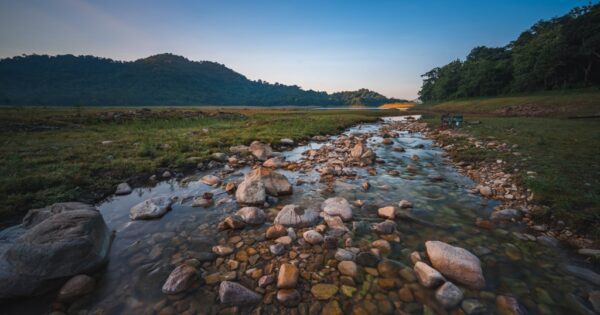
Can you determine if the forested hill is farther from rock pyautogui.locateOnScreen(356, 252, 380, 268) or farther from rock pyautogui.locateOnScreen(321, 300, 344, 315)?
rock pyautogui.locateOnScreen(321, 300, 344, 315)

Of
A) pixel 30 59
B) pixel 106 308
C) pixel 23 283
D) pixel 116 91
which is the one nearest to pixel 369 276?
pixel 106 308

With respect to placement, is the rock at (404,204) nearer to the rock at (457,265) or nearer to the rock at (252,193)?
the rock at (457,265)

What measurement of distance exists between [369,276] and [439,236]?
80.2 inches

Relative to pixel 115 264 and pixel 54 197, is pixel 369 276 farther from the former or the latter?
pixel 54 197

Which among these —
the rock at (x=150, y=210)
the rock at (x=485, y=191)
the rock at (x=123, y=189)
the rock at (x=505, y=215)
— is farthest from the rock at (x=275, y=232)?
the rock at (x=485, y=191)

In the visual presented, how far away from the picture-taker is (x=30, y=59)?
189 meters

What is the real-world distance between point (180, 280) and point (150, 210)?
2.75 meters

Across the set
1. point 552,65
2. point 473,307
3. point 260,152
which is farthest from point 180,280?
point 552,65

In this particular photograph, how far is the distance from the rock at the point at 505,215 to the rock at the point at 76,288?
762 centimetres

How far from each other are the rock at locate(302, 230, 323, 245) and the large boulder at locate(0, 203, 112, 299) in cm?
341

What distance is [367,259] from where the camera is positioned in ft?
12.2

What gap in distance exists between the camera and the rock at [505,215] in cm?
496

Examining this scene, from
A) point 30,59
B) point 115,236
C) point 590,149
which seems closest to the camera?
point 115,236

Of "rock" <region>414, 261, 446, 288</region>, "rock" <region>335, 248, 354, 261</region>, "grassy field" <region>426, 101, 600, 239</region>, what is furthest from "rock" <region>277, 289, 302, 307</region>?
"grassy field" <region>426, 101, 600, 239</region>
